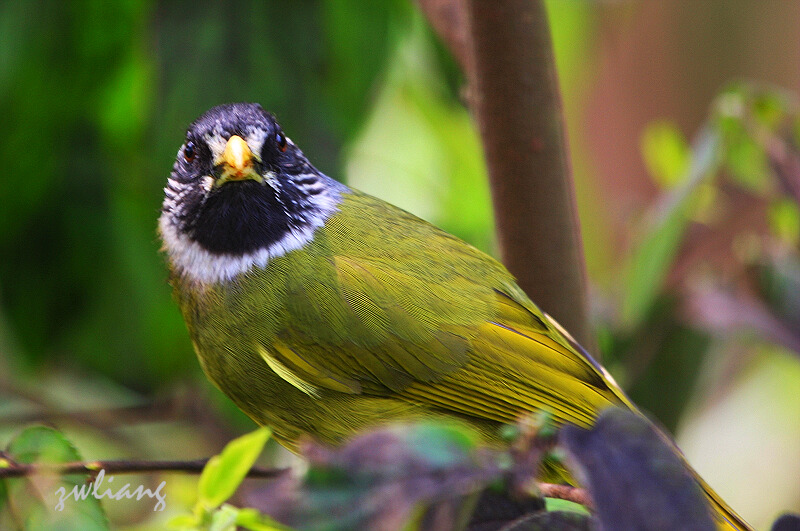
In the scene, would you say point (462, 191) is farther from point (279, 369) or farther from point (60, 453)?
point (60, 453)

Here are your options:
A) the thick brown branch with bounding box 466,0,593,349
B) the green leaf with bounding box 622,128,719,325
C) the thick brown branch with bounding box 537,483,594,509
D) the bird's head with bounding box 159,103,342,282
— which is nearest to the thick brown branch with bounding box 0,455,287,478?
the thick brown branch with bounding box 537,483,594,509

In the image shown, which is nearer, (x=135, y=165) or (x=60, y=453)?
(x=60, y=453)

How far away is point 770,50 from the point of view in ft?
16.8

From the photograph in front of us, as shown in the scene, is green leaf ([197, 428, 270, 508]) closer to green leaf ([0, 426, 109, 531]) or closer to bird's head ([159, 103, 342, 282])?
green leaf ([0, 426, 109, 531])

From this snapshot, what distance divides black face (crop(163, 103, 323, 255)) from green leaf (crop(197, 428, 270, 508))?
953 millimetres

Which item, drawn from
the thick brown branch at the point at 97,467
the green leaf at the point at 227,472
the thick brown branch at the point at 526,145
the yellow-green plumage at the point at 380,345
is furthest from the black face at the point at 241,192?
the green leaf at the point at 227,472

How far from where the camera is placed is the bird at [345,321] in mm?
1771

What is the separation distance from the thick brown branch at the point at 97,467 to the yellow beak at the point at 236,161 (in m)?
0.78

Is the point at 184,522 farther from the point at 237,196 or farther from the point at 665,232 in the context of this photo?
the point at 665,232

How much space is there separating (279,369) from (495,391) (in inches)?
17.7

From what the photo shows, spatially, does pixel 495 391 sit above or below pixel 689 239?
below

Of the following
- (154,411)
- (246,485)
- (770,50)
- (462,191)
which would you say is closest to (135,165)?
(154,411)

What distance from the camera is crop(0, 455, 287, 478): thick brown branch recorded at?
1075 mm

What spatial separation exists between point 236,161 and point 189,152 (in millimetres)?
179
